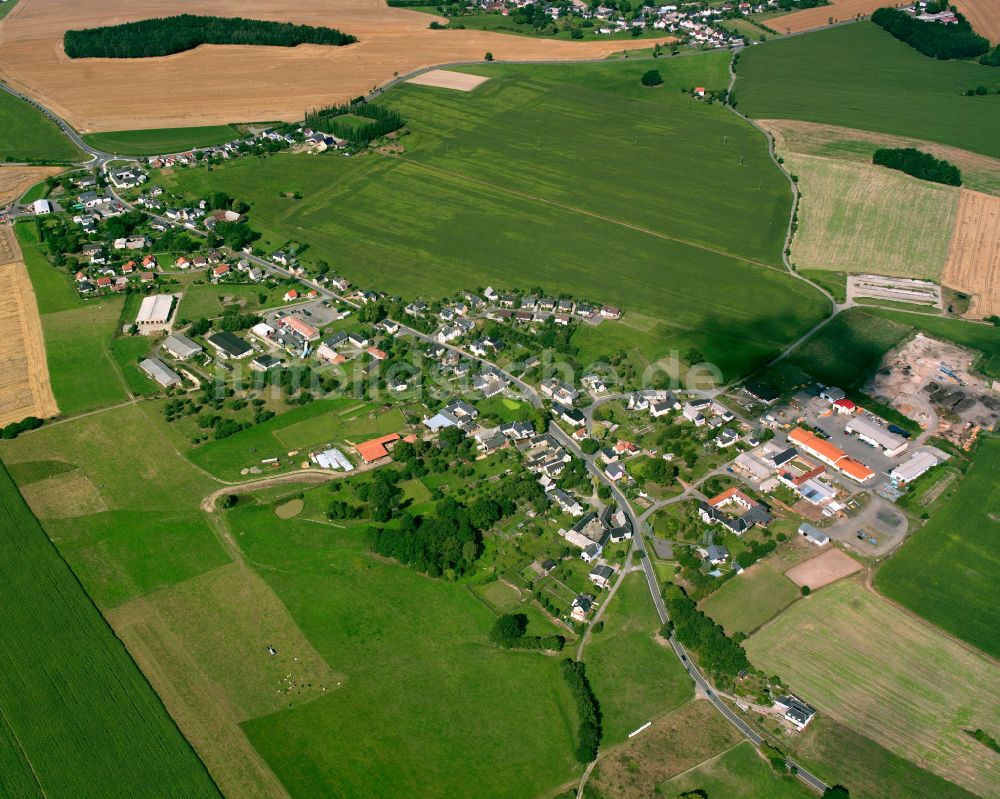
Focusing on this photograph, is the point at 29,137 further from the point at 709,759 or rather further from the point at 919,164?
the point at 709,759

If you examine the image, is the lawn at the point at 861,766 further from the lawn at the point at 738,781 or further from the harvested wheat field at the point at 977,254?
the harvested wheat field at the point at 977,254

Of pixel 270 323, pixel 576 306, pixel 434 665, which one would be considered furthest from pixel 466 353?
pixel 434 665

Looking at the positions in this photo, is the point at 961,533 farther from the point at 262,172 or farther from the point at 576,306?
the point at 262,172

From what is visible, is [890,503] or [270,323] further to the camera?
[270,323]

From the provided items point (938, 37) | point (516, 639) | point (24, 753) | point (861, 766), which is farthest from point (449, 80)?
point (861, 766)

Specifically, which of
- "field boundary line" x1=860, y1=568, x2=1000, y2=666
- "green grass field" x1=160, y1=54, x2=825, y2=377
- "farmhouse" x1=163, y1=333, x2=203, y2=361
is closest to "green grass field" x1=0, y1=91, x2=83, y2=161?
"green grass field" x1=160, y1=54, x2=825, y2=377

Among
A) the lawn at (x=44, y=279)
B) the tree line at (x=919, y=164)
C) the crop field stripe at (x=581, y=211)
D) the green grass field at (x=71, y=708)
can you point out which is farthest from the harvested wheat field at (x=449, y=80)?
the green grass field at (x=71, y=708)

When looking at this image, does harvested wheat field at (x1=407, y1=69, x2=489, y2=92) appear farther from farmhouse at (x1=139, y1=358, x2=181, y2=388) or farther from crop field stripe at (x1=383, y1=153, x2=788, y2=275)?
farmhouse at (x1=139, y1=358, x2=181, y2=388)
